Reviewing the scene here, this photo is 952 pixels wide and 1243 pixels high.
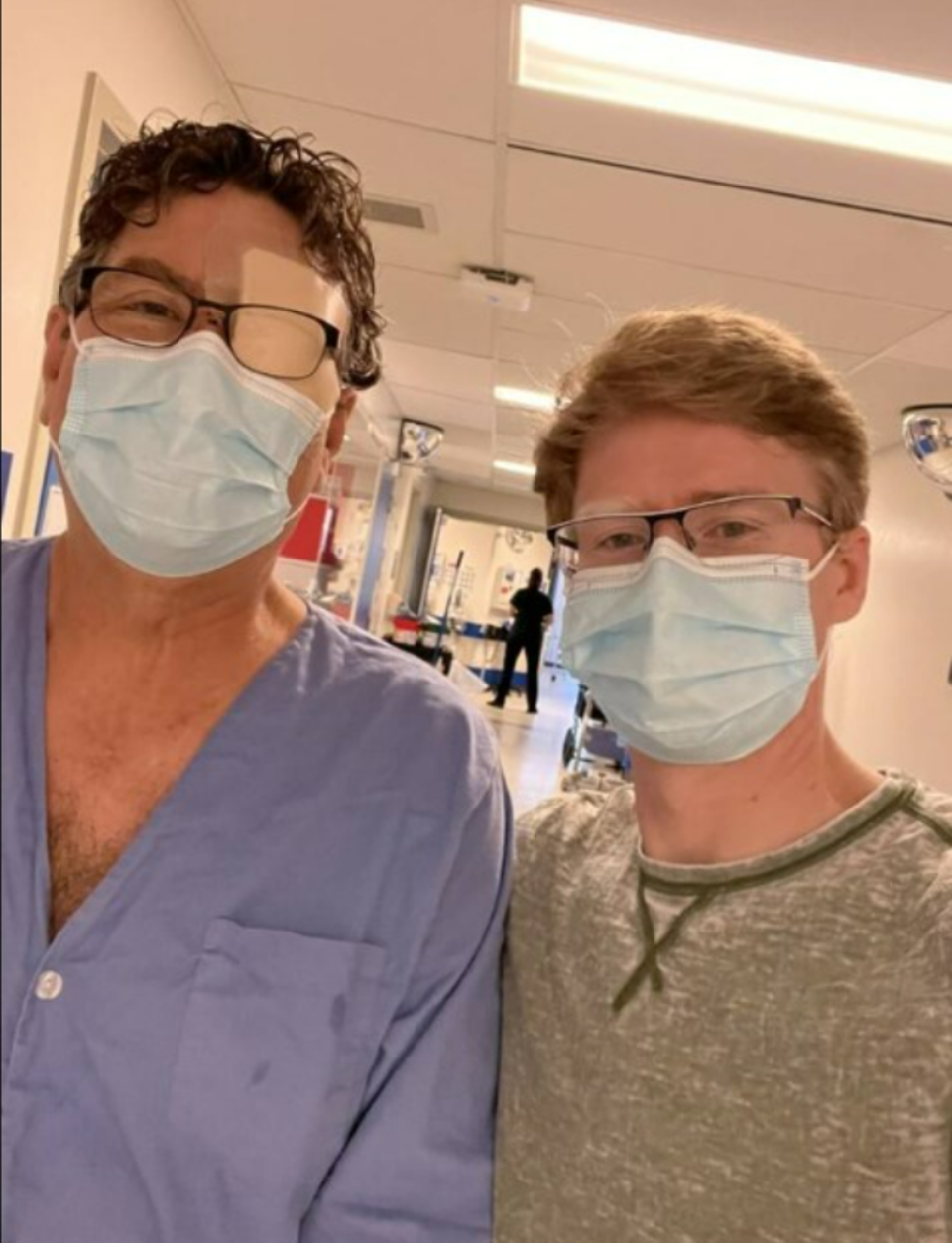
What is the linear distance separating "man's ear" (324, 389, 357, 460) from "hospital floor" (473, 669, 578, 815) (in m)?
2.45

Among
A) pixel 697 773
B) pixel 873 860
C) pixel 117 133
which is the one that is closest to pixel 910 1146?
pixel 873 860

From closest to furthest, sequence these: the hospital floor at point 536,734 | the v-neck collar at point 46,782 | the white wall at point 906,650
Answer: the v-neck collar at point 46,782 < the white wall at point 906,650 < the hospital floor at point 536,734

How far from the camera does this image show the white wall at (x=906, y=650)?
1646mm

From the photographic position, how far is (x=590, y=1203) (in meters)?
0.91

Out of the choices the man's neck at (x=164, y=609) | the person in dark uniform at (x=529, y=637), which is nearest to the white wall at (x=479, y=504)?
the person in dark uniform at (x=529, y=637)

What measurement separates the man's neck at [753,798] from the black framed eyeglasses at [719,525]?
0.19 meters

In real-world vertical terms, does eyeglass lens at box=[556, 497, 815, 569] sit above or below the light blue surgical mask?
above

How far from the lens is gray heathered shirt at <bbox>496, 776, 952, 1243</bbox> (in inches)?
33.3

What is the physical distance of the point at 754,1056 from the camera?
2.98 feet

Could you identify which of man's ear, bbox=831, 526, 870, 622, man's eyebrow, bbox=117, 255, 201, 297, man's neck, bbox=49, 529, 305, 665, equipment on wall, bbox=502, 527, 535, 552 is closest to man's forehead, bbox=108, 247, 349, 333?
man's eyebrow, bbox=117, 255, 201, 297

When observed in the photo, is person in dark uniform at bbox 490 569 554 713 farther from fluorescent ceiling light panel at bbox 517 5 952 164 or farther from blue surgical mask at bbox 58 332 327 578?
blue surgical mask at bbox 58 332 327 578

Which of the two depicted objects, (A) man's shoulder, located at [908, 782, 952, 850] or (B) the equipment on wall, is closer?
(A) man's shoulder, located at [908, 782, 952, 850]

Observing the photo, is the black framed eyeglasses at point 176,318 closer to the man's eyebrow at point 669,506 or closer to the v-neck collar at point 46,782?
the v-neck collar at point 46,782

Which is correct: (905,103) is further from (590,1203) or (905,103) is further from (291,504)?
(590,1203)
